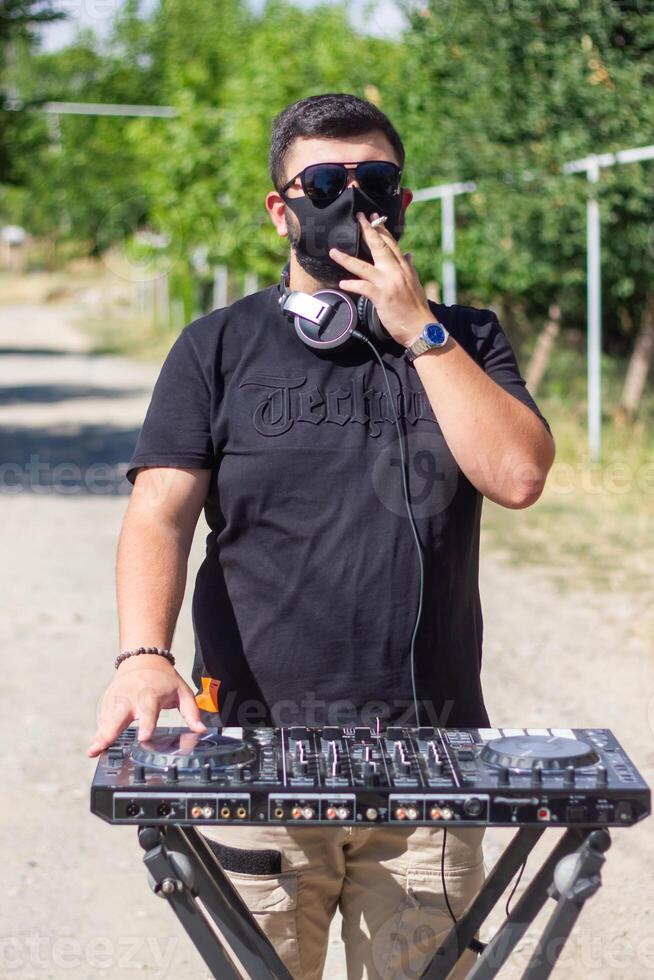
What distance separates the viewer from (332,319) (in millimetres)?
2375

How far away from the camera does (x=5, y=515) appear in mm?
11555

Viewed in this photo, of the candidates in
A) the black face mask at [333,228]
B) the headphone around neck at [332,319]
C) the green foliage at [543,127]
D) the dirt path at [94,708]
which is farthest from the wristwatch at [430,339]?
the green foliage at [543,127]

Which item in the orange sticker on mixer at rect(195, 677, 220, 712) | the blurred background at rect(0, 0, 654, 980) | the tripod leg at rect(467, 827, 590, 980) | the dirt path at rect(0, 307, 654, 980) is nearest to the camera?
the tripod leg at rect(467, 827, 590, 980)

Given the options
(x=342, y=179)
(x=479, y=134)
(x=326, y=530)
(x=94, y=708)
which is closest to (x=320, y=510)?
(x=326, y=530)

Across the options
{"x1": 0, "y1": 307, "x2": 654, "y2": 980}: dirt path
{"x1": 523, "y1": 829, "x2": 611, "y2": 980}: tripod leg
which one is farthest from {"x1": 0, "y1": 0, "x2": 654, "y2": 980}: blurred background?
{"x1": 523, "y1": 829, "x2": 611, "y2": 980}: tripod leg

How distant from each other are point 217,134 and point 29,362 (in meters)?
8.80

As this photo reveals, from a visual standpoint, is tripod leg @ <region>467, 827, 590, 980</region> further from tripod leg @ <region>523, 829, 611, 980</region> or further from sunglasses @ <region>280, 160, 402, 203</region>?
sunglasses @ <region>280, 160, 402, 203</region>

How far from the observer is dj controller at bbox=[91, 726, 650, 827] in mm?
1866

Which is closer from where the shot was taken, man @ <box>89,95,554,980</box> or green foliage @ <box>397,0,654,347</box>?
man @ <box>89,95,554,980</box>

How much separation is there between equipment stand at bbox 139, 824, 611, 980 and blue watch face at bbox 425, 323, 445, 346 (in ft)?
2.52

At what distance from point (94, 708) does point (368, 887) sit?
393 centimetres

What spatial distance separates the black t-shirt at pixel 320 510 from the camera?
2402 millimetres

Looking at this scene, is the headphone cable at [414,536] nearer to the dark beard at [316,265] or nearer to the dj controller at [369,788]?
the dark beard at [316,265]

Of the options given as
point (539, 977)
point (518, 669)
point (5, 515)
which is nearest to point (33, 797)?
point (518, 669)
